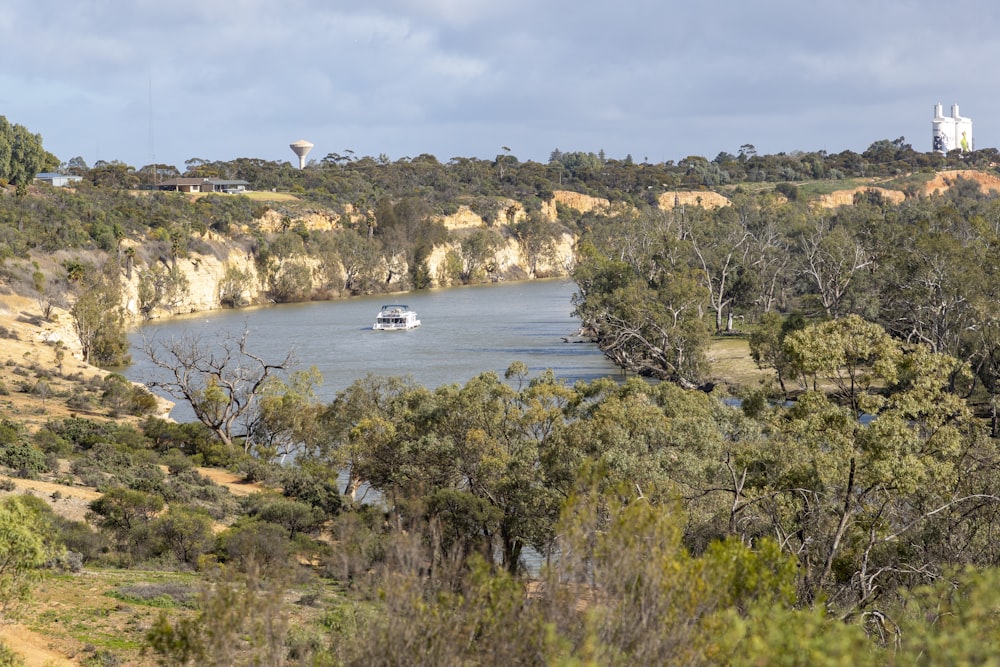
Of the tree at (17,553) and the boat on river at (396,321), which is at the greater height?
the tree at (17,553)

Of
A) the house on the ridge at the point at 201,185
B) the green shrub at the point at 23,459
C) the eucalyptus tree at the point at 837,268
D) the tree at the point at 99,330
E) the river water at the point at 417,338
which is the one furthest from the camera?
the house on the ridge at the point at 201,185

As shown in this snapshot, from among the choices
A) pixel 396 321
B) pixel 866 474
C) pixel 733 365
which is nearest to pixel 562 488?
pixel 866 474

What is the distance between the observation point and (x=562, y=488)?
21.7 meters

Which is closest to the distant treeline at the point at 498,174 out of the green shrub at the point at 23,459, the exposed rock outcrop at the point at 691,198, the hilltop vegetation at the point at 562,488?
the exposed rock outcrop at the point at 691,198

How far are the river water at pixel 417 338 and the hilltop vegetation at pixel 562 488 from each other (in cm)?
402

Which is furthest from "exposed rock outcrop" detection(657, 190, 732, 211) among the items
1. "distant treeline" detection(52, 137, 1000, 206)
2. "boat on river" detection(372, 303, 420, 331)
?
"boat on river" detection(372, 303, 420, 331)

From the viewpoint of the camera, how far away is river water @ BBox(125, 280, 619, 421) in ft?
184

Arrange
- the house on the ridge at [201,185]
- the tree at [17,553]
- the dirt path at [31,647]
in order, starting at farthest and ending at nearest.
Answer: the house on the ridge at [201,185] → the dirt path at [31,647] → the tree at [17,553]

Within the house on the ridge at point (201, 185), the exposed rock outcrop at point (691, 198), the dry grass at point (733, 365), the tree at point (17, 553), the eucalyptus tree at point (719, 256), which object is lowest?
the dry grass at point (733, 365)

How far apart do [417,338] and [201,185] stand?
192ft

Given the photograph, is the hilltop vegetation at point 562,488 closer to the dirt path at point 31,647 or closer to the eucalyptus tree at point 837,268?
the dirt path at point 31,647

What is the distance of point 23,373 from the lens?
46.6 metres

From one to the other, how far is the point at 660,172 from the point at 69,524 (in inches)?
6375

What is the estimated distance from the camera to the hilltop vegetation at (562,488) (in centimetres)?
938
